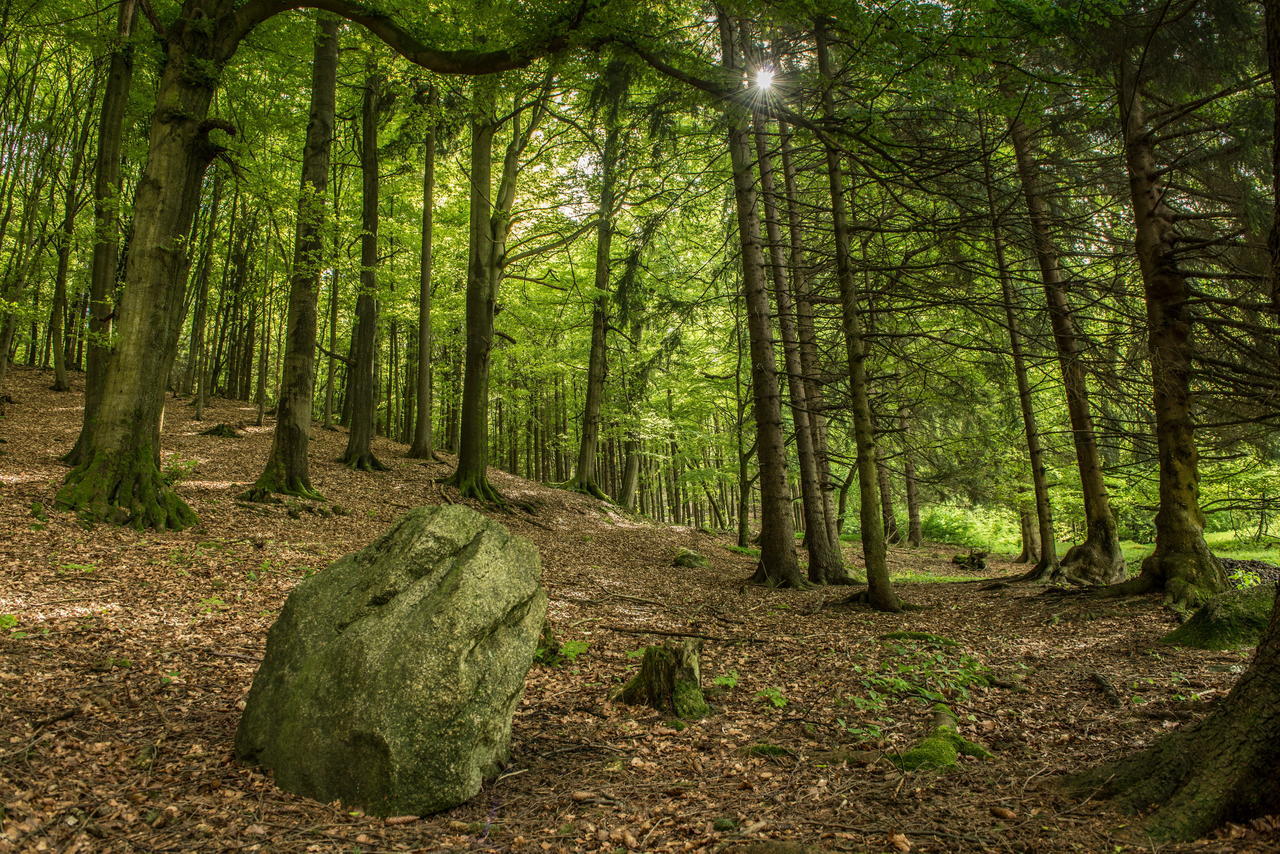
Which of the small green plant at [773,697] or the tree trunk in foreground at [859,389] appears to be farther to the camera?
the tree trunk in foreground at [859,389]

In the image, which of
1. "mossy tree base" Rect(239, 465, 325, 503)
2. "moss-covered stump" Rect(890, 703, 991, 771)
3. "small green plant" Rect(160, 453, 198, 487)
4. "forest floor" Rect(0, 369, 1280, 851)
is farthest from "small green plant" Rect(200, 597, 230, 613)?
"moss-covered stump" Rect(890, 703, 991, 771)

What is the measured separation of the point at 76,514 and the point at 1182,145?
1427cm

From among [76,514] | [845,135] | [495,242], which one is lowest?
[76,514]

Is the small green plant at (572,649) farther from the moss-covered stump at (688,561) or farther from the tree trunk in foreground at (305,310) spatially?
the tree trunk in foreground at (305,310)

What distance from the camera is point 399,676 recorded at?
3299 millimetres

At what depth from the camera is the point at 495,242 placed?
14148 millimetres

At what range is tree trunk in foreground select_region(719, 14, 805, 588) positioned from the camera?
32.8 feet

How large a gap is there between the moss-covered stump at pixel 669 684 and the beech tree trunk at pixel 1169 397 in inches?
214

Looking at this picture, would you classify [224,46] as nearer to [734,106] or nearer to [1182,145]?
[734,106]

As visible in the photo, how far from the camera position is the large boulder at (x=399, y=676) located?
321 centimetres

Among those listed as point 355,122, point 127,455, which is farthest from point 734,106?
point 355,122

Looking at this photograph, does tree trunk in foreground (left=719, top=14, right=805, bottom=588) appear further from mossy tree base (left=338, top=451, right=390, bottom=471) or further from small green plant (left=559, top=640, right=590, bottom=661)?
mossy tree base (left=338, top=451, right=390, bottom=471)

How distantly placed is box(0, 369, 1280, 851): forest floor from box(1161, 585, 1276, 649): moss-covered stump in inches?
8.5

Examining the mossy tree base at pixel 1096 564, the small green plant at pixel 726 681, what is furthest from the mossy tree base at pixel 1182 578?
the small green plant at pixel 726 681
